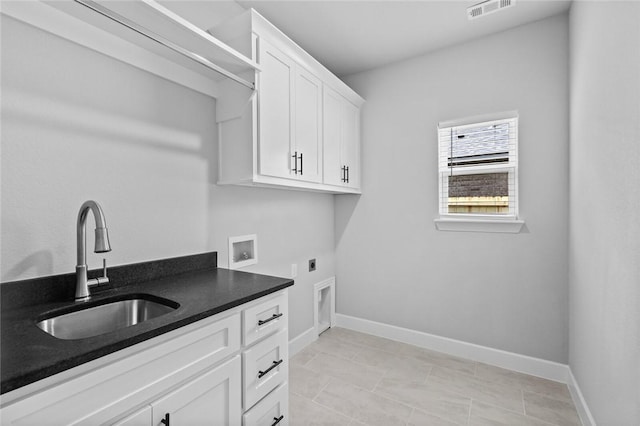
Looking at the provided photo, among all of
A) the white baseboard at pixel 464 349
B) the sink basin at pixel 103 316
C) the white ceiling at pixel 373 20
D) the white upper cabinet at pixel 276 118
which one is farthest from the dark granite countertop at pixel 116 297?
the white baseboard at pixel 464 349

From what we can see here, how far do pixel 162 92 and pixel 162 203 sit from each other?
62 cm

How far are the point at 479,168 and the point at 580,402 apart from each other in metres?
1.75

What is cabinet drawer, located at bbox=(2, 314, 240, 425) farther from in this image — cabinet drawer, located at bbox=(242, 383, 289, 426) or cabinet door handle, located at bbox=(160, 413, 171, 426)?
cabinet drawer, located at bbox=(242, 383, 289, 426)

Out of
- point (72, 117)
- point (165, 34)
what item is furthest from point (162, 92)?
point (72, 117)

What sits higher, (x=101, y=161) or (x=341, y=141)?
(x=341, y=141)

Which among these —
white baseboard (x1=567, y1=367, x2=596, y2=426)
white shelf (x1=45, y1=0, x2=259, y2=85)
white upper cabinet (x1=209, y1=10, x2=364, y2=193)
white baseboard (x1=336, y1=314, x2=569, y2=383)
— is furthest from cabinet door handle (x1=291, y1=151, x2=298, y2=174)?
white baseboard (x1=567, y1=367, x2=596, y2=426)

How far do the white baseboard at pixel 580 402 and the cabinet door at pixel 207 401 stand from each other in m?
1.93

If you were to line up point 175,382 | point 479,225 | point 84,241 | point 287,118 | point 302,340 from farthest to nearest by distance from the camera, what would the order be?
point 302,340 < point 479,225 < point 287,118 < point 84,241 < point 175,382

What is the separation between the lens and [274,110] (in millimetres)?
1923

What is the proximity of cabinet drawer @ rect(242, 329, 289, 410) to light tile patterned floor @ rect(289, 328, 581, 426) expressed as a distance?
0.61 m

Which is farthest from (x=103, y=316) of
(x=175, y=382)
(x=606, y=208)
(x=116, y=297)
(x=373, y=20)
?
(x=373, y=20)

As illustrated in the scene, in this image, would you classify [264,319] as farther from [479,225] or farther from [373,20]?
[373,20]

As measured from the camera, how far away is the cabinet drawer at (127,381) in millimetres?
718

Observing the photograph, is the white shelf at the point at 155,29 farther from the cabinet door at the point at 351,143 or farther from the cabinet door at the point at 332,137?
the cabinet door at the point at 351,143
